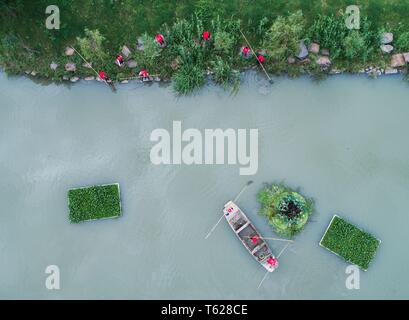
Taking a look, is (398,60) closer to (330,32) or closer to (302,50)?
(330,32)

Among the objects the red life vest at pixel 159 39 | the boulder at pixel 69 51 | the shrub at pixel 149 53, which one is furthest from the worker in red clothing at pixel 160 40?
the boulder at pixel 69 51

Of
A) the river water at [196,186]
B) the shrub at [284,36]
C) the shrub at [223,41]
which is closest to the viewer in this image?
the shrub at [284,36]

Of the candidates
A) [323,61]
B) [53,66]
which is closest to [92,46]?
[53,66]

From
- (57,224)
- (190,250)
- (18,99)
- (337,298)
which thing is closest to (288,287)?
(337,298)

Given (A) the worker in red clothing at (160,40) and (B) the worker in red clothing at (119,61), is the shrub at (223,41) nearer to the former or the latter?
(A) the worker in red clothing at (160,40)

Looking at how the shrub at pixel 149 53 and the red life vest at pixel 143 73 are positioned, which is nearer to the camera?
the shrub at pixel 149 53

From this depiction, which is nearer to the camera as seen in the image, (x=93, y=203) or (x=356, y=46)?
(x=356, y=46)

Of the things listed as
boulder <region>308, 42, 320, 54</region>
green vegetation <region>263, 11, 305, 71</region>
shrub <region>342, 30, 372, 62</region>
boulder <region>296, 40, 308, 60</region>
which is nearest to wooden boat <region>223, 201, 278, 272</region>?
green vegetation <region>263, 11, 305, 71</region>
